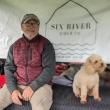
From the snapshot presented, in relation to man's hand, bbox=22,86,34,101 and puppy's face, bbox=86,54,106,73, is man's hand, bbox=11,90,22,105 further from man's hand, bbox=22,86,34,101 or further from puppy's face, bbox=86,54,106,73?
puppy's face, bbox=86,54,106,73

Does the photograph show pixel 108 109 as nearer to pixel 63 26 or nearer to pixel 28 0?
pixel 63 26

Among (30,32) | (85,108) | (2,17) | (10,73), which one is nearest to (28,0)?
(2,17)

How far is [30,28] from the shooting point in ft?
10.8

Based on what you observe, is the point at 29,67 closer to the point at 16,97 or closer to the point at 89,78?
the point at 16,97

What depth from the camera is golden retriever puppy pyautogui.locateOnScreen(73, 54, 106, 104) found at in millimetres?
3197

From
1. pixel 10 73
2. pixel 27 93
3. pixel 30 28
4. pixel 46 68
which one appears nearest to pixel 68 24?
pixel 30 28

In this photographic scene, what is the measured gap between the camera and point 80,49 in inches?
148

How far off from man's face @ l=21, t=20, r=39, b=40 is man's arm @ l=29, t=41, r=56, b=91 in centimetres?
16

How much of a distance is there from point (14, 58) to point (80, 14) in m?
0.88

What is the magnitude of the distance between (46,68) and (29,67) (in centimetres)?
17

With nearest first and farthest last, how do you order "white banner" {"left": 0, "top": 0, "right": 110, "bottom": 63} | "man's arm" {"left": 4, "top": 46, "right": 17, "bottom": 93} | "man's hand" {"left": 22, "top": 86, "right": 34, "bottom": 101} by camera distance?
"man's hand" {"left": 22, "top": 86, "right": 34, "bottom": 101} < "man's arm" {"left": 4, "top": 46, "right": 17, "bottom": 93} < "white banner" {"left": 0, "top": 0, "right": 110, "bottom": 63}

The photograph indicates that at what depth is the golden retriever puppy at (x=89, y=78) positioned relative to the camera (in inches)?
126

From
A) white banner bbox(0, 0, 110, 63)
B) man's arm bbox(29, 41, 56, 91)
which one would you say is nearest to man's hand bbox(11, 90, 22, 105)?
man's arm bbox(29, 41, 56, 91)

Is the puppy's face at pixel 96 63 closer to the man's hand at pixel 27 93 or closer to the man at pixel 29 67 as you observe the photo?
the man at pixel 29 67
